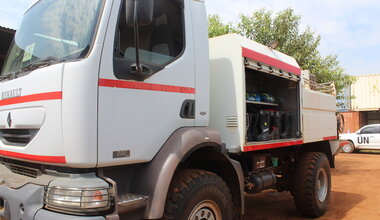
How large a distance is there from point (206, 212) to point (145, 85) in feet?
4.26

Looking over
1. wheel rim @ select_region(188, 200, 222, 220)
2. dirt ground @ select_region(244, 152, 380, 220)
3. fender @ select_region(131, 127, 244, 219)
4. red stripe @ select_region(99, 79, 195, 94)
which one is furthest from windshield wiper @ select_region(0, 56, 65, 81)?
dirt ground @ select_region(244, 152, 380, 220)

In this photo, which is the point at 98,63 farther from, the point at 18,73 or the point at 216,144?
the point at 216,144

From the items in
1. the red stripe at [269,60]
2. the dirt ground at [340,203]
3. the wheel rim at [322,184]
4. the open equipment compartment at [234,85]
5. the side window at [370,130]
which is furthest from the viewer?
the side window at [370,130]

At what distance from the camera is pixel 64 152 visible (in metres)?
2.23

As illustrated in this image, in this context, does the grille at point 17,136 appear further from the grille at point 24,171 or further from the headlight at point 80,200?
the headlight at point 80,200

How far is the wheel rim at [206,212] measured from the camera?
2.77 meters

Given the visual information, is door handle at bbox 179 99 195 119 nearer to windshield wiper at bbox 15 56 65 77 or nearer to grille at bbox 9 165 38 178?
windshield wiper at bbox 15 56 65 77

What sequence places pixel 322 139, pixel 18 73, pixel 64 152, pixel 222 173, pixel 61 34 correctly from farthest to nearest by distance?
pixel 322 139 → pixel 222 173 → pixel 18 73 → pixel 61 34 → pixel 64 152

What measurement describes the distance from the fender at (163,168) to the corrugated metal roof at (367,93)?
23.9m

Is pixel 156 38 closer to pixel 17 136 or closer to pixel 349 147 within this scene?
pixel 17 136

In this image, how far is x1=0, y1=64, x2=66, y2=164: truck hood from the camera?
2266mm

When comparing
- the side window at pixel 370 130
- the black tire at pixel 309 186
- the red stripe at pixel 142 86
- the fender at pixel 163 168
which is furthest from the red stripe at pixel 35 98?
the side window at pixel 370 130

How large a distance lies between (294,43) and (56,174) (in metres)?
11.4

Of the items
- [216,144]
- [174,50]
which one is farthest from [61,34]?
[216,144]
